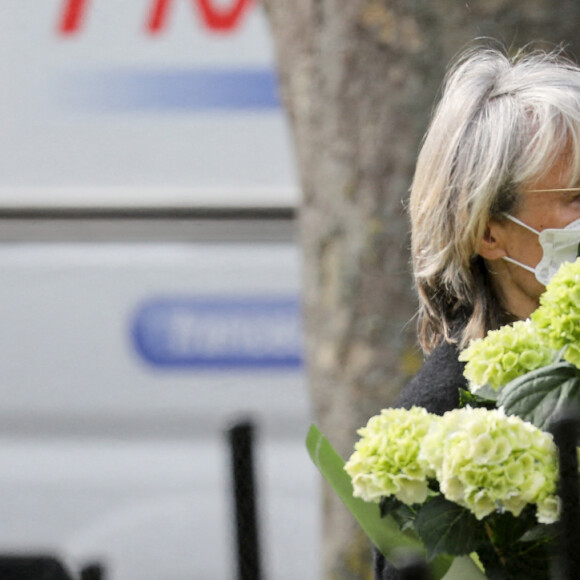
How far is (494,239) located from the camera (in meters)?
1.96

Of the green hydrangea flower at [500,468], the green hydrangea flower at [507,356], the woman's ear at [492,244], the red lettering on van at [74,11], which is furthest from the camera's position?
the red lettering on van at [74,11]

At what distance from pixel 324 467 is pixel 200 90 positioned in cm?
339

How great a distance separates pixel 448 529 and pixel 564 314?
10.6 inches

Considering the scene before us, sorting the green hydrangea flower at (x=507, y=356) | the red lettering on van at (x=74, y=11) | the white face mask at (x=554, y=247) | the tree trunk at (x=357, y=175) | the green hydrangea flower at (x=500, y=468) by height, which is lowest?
the green hydrangea flower at (x=500, y=468)

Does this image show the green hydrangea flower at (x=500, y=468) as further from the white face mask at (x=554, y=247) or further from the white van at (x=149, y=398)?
the white van at (x=149, y=398)

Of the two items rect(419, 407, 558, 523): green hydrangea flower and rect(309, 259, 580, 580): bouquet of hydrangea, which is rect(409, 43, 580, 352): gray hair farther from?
rect(419, 407, 558, 523): green hydrangea flower

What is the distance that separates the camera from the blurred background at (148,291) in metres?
4.57

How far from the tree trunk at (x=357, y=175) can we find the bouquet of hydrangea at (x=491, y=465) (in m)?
1.66

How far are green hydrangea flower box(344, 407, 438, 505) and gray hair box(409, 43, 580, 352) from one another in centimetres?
62

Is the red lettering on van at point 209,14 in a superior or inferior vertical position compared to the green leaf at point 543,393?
Answer: superior

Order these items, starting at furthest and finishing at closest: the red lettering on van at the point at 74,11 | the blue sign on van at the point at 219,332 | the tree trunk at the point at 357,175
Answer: the red lettering on van at the point at 74,11 < the blue sign on van at the point at 219,332 < the tree trunk at the point at 357,175

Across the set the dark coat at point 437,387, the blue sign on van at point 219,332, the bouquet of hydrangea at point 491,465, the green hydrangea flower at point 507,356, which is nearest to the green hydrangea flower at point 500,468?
the bouquet of hydrangea at point 491,465

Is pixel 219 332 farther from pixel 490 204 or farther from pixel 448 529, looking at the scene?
pixel 448 529

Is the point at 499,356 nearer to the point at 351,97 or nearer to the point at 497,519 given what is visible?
the point at 497,519
